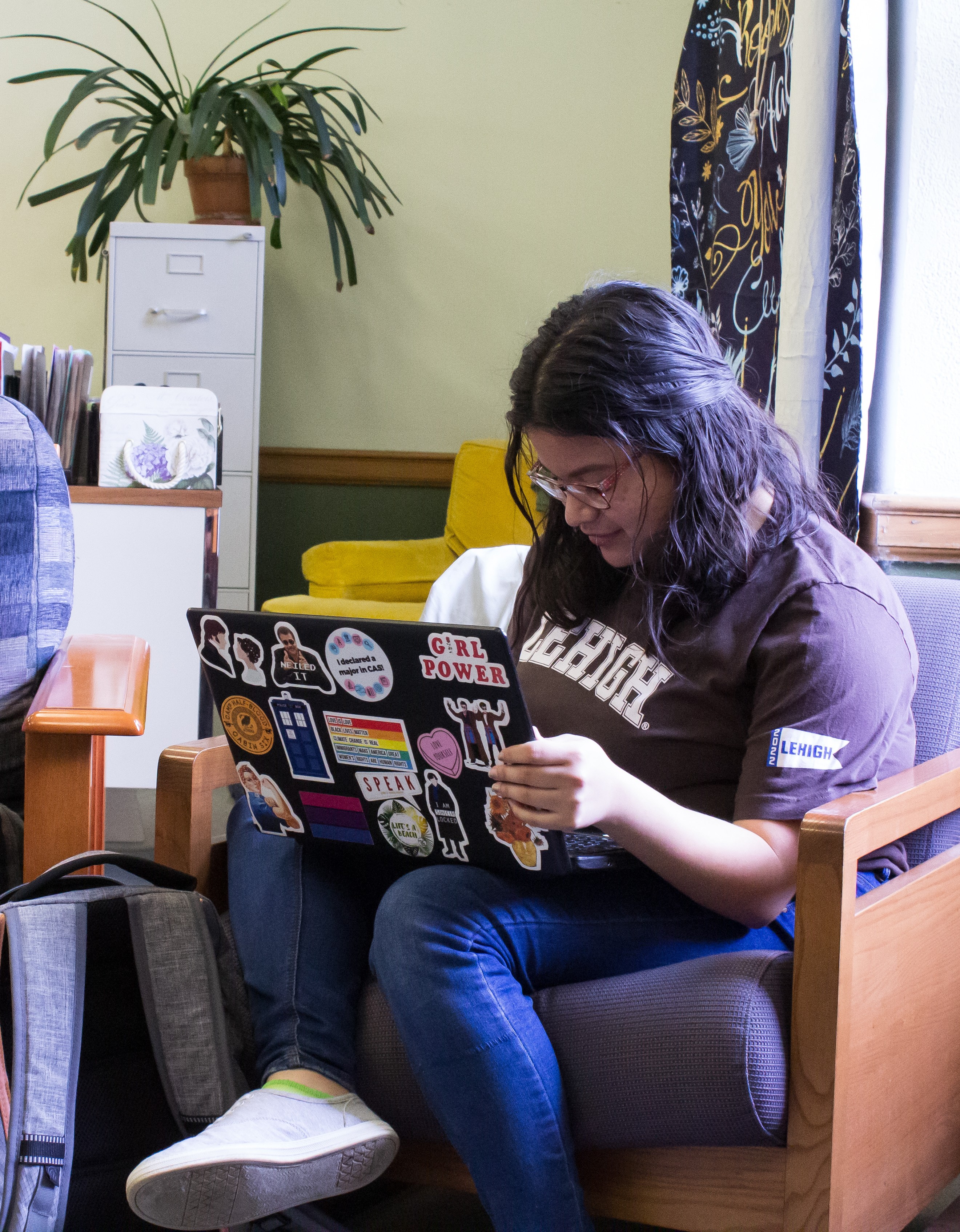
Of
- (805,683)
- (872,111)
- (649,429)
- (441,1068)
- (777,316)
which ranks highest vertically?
(872,111)

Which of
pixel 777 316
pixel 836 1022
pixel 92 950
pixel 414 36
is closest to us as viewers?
pixel 836 1022

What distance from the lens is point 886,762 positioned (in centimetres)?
94

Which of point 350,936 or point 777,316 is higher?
point 777,316

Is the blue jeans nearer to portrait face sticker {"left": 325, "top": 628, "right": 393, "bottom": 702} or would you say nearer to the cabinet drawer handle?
portrait face sticker {"left": 325, "top": 628, "right": 393, "bottom": 702}

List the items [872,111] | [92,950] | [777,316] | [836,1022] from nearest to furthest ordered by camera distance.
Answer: [836,1022], [92,950], [872,111], [777,316]

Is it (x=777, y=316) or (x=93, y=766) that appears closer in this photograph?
(x=93, y=766)

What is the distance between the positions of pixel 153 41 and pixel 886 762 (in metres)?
3.58

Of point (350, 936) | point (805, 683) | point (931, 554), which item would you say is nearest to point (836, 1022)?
point (805, 683)

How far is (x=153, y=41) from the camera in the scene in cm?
359

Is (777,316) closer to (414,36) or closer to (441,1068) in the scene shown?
(441,1068)

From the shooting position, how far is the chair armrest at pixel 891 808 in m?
0.77

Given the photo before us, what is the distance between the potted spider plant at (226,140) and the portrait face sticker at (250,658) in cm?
226

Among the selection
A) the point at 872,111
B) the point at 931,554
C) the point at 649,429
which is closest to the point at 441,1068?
the point at 649,429

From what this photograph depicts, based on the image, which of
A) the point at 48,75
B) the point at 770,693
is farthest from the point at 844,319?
the point at 48,75
